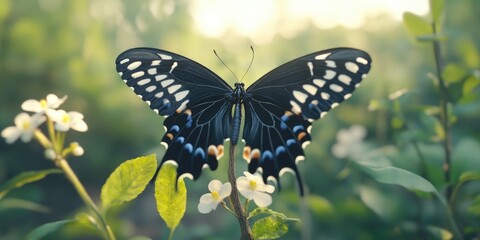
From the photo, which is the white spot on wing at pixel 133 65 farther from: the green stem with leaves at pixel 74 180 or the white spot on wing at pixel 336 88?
the white spot on wing at pixel 336 88

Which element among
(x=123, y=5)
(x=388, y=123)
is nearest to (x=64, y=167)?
(x=388, y=123)

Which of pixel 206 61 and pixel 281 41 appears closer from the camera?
pixel 206 61

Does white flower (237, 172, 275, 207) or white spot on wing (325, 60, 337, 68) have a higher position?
white spot on wing (325, 60, 337, 68)

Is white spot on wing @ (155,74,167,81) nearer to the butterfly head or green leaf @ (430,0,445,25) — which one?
the butterfly head

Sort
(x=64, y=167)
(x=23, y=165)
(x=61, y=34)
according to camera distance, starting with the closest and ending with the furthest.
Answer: (x=64, y=167) → (x=23, y=165) → (x=61, y=34)

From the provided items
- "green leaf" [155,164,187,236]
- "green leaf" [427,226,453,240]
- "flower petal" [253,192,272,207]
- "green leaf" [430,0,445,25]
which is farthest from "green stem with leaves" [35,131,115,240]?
"green leaf" [430,0,445,25]

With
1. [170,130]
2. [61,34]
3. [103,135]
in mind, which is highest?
[61,34]

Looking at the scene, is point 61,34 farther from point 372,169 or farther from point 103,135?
point 372,169
